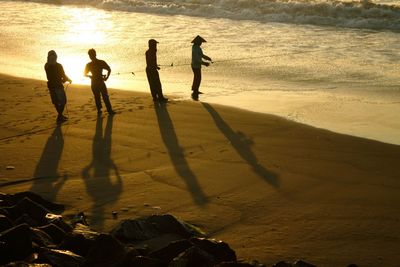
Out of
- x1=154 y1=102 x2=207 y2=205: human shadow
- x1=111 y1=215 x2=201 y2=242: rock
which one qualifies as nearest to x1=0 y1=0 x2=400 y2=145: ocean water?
x1=154 y1=102 x2=207 y2=205: human shadow

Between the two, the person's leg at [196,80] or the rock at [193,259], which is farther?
the person's leg at [196,80]

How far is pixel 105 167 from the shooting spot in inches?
390

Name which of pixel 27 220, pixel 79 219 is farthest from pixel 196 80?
pixel 27 220

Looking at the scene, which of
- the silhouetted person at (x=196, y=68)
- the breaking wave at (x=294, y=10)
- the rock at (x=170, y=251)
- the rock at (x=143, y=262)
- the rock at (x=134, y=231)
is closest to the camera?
the rock at (x=143, y=262)

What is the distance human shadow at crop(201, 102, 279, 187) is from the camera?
30.4 feet

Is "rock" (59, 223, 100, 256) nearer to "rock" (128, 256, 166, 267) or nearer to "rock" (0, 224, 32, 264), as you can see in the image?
"rock" (0, 224, 32, 264)

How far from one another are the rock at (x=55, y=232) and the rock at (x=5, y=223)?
0.32m

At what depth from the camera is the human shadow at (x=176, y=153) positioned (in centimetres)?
862

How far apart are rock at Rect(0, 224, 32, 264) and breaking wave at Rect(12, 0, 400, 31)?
2504 centimetres

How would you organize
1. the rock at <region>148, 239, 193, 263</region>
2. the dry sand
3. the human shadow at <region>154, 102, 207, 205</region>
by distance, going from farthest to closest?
the human shadow at <region>154, 102, 207, 205</region> < the dry sand < the rock at <region>148, 239, 193, 263</region>

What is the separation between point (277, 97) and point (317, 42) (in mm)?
9721

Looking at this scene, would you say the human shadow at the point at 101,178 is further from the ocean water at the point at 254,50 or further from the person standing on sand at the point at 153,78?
the ocean water at the point at 254,50

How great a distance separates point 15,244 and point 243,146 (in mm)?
5622

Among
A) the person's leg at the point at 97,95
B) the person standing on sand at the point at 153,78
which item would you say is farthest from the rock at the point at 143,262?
the person standing on sand at the point at 153,78
